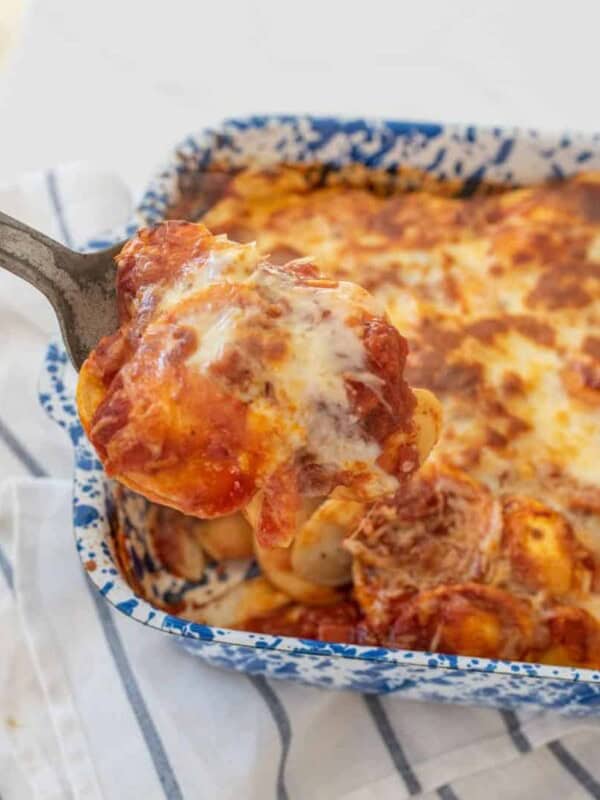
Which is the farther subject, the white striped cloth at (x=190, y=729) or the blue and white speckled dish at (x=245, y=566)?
the white striped cloth at (x=190, y=729)

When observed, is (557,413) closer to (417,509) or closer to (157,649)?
(417,509)

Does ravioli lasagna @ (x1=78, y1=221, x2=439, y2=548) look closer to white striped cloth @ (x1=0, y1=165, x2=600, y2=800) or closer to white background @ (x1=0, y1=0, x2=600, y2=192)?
white striped cloth @ (x1=0, y1=165, x2=600, y2=800)

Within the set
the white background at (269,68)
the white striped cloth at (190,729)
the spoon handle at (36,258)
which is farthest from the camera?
the white background at (269,68)

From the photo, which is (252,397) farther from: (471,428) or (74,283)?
(471,428)

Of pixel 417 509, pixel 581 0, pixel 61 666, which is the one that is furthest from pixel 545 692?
pixel 581 0

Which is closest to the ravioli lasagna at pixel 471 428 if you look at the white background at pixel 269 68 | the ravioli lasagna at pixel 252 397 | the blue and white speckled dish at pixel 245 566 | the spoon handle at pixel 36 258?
the blue and white speckled dish at pixel 245 566

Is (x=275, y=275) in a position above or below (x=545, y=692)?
above

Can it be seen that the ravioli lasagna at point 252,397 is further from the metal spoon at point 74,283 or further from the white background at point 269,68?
the white background at point 269,68

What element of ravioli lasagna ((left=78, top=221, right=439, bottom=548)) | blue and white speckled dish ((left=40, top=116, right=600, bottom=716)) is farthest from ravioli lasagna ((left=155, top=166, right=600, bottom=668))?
ravioli lasagna ((left=78, top=221, right=439, bottom=548))
